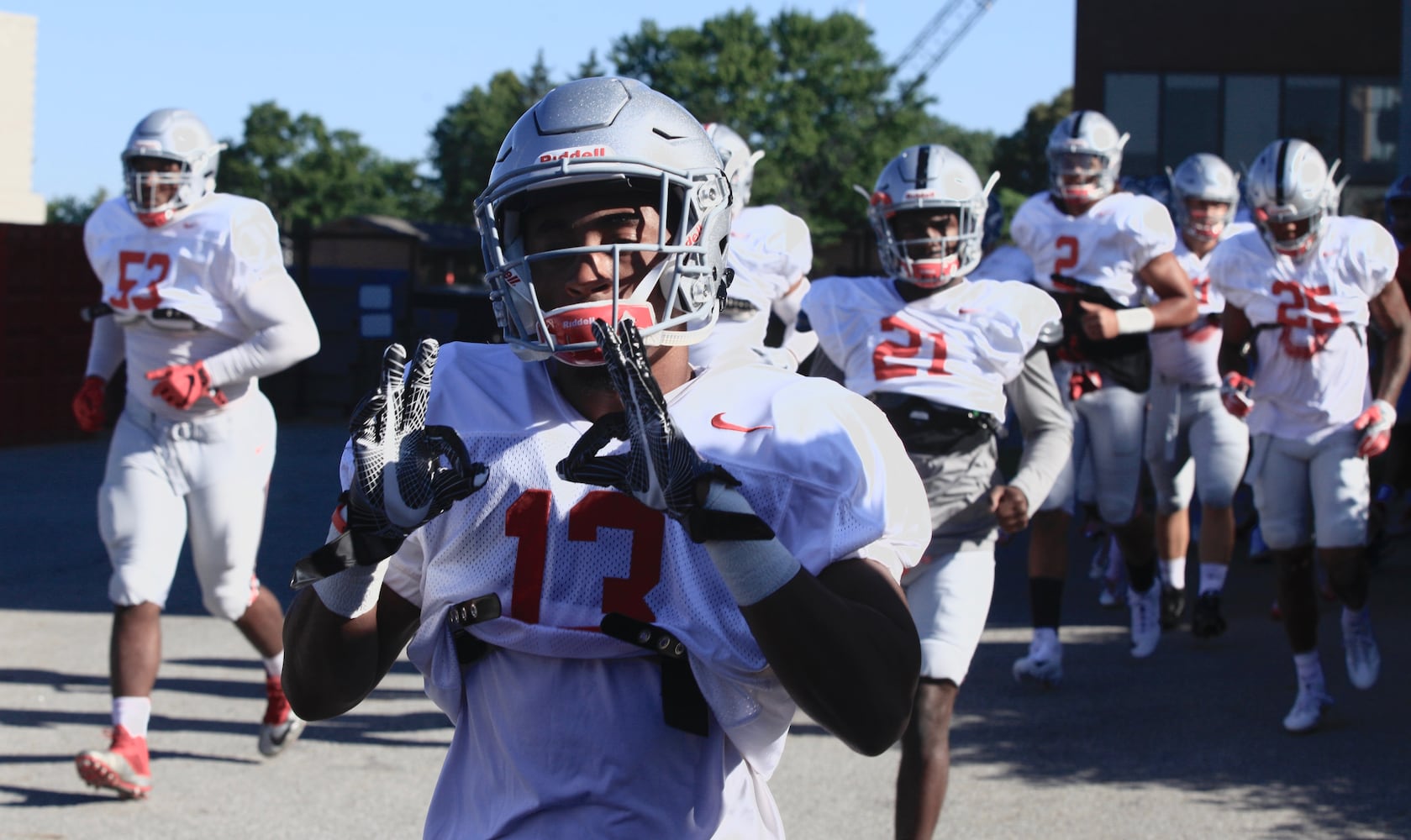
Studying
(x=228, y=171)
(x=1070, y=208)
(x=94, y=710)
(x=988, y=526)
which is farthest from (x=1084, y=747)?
(x=228, y=171)

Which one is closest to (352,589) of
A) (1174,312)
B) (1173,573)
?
(1174,312)

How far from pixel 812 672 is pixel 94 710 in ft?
16.9

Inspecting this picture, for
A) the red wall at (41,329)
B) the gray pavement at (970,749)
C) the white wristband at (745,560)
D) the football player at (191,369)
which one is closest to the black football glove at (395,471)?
the white wristband at (745,560)

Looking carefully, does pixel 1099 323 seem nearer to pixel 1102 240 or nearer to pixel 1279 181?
pixel 1102 240

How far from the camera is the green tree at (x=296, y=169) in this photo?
7350 centimetres

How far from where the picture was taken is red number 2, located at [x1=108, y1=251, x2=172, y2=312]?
5574mm

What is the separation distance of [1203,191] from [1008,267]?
2464mm

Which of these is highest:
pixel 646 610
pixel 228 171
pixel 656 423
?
pixel 228 171

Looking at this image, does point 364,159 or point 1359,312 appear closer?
point 1359,312

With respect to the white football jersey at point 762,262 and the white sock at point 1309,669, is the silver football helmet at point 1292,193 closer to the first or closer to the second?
the white sock at point 1309,669

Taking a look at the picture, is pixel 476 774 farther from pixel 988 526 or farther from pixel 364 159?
pixel 364 159

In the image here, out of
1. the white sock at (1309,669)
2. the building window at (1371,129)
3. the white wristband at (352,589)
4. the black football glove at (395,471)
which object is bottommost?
the white sock at (1309,669)

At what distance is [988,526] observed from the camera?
456cm

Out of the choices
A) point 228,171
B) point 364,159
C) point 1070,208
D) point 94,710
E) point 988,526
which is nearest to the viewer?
point 988,526
